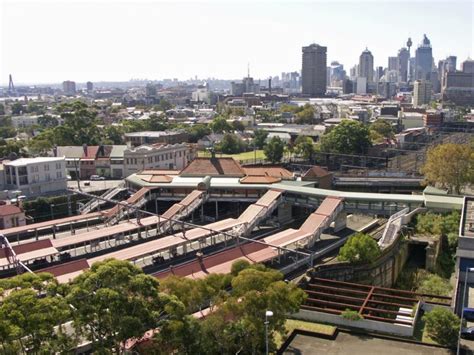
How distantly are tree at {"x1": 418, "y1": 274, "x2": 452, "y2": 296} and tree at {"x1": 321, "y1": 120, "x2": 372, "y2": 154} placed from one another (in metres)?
47.8

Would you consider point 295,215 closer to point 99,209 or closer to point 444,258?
point 444,258

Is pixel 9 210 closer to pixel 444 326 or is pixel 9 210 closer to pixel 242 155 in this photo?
pixel 444 326

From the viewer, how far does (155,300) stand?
65.9 feet

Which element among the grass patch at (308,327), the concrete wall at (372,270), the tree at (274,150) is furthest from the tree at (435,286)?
the tree at (274,150)

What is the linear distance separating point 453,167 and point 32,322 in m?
48.8

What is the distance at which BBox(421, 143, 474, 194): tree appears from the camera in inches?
2153

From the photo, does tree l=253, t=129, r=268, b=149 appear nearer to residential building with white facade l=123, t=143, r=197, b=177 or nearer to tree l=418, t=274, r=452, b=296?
residential building with white facade l=123, t=143, r=197, b=177

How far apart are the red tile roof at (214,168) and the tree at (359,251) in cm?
2178

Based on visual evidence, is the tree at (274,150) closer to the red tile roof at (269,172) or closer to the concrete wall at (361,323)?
the red tile roof at (269,172)

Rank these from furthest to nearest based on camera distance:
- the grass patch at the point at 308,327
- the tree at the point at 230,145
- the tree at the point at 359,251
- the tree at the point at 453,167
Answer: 1. the tree at the point at 230,145
2. the tree at the point at 453,167
3. the tree at the point at 359,251
4. the grass patch at the point at 308,327

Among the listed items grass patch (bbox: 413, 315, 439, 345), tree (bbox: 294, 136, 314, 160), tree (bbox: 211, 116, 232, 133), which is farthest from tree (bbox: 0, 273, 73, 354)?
tree (bbox: 211, 116, 232, 133)

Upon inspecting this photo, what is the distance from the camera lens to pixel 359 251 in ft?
115

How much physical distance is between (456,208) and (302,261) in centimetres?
1785

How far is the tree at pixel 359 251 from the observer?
3509 centimetres
